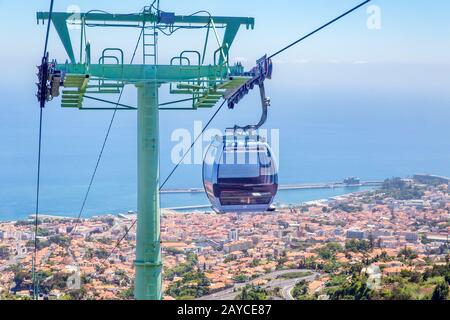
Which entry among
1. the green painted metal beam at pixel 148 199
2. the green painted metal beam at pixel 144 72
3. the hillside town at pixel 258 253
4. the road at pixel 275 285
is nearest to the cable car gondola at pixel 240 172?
the green painted metal beam at pixel 144 72

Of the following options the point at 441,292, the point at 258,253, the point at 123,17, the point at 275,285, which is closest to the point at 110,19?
the point at 123,17

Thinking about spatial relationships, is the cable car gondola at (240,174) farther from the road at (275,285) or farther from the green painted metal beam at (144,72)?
the road at (275,285)

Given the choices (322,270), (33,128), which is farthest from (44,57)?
(33,128)

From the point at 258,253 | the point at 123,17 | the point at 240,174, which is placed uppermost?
the point at 123,17

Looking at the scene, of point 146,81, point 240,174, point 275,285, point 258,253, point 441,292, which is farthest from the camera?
point 258,253

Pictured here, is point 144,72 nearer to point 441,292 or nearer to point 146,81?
point 146,81

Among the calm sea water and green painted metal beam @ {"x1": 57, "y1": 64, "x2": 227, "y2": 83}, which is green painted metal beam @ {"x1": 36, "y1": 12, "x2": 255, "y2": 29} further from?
the calm sea water

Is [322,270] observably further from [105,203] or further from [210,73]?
[105,203]
